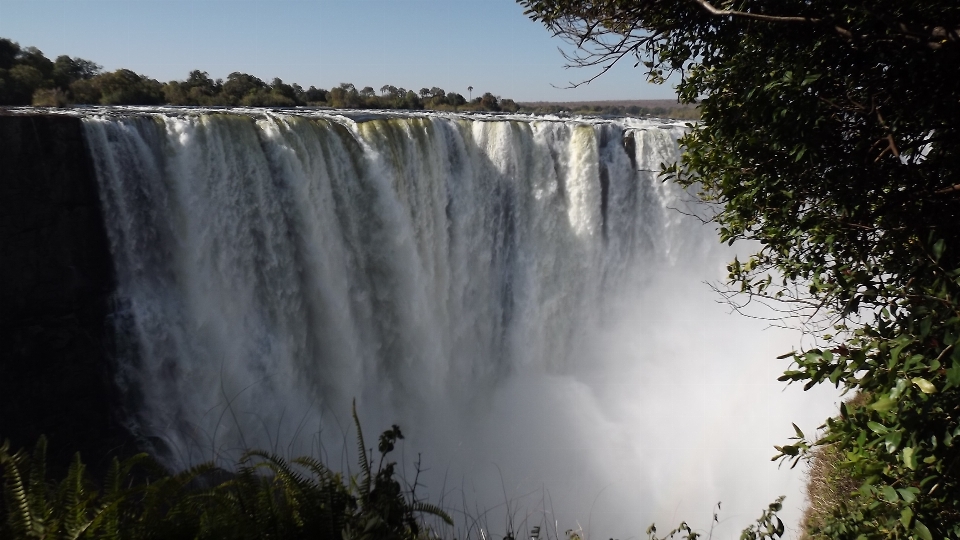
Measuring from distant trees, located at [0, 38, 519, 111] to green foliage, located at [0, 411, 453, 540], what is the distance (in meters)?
14.1

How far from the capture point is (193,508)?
2137mm

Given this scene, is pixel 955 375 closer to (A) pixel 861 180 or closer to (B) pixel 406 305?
(A) pixel 861 180

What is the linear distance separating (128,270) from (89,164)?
1.65m

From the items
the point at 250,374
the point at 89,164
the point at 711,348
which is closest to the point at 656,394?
the point at 711,348

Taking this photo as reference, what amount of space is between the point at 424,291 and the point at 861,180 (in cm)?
1017

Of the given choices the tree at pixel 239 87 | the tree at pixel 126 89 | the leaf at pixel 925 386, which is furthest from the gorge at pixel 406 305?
the tree at pixel 239 87

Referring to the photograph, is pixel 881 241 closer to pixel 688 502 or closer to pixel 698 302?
pixel 688 502

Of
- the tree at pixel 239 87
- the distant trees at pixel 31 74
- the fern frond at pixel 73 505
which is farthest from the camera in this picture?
the tree at pixel 239 87

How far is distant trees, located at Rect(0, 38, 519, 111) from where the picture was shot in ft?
46.8

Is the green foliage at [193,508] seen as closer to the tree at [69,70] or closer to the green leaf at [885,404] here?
the green leaf at [885,404]

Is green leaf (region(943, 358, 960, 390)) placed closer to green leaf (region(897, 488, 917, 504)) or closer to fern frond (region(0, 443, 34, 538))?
green leaf (region(897, 488, 917, 504))

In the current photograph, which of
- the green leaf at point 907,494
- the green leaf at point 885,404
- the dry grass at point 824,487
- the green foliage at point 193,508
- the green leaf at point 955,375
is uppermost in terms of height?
the green leaf at point 955,375

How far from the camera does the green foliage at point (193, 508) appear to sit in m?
1.84

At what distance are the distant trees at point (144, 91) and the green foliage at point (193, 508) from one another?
14.1 meters
